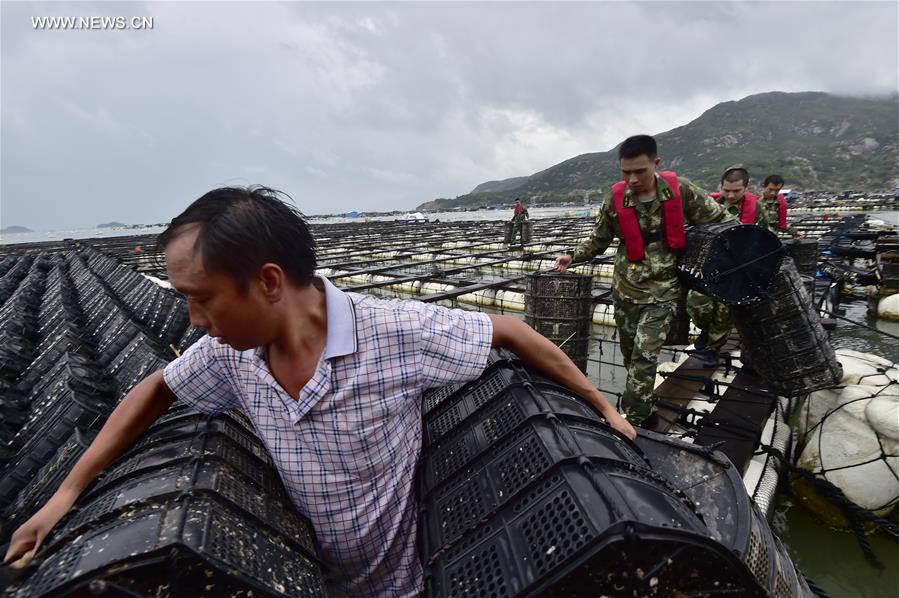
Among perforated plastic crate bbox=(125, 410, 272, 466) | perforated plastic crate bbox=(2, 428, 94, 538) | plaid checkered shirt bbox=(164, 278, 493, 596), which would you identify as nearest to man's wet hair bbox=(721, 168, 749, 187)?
plaid checkered shirt bbox=(164, 278, 493, 596)

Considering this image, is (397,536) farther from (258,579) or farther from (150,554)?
(150,554)

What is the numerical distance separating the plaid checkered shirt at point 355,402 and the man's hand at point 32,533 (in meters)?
0.51

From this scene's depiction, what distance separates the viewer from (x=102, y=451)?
169 centimetres

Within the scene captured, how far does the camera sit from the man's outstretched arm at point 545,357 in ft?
5.98

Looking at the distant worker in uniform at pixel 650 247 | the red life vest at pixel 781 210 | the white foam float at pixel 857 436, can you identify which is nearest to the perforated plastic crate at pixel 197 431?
the distant worker in uniform at pixel 650 247

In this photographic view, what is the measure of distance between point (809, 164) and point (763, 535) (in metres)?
128

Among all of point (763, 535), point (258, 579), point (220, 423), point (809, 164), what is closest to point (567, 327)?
point (763, 535)

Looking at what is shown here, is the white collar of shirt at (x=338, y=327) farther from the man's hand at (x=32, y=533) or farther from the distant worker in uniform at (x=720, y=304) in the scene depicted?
the distant worker in uniform at (x=720, y=304)

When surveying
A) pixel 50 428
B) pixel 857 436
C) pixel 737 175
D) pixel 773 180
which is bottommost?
pixel 857 436

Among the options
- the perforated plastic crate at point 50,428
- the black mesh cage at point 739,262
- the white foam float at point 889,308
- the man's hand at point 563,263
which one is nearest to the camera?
the perforated plastic crate at point 50,428

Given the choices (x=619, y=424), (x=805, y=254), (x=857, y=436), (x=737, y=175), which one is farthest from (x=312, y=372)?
(x=805, y=254)

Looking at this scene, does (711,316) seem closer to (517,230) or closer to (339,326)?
(339,326)

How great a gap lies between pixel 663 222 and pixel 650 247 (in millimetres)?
244

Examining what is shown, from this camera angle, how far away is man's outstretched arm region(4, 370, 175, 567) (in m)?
1.46
